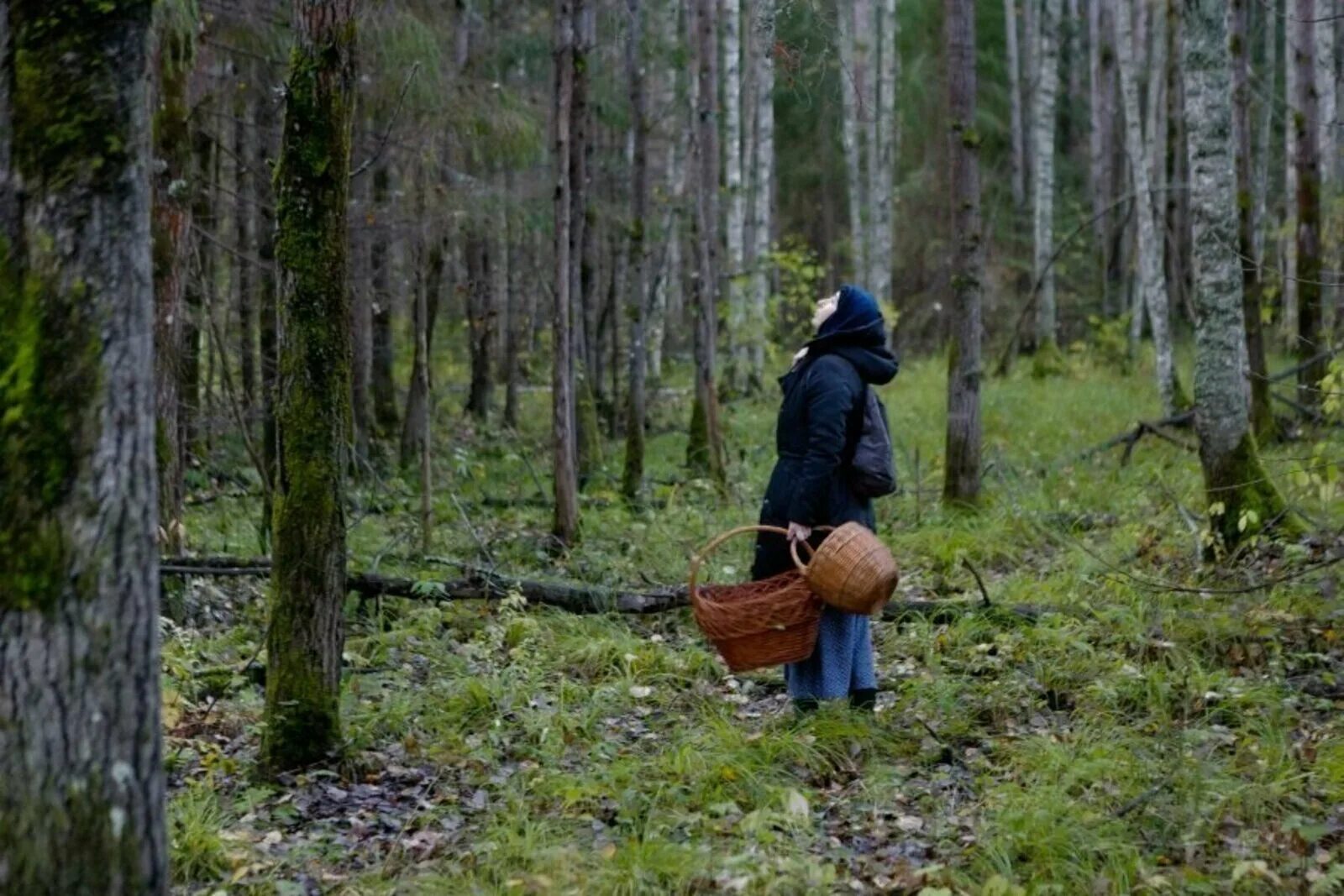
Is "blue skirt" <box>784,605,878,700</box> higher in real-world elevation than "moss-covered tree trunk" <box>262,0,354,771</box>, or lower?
lower

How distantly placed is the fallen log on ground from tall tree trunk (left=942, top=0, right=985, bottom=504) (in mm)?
3408

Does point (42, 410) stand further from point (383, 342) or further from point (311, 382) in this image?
point (383, 342)

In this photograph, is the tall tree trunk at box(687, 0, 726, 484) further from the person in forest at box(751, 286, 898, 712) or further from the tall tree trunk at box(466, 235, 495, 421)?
the person in forest at box(751, 286, 898, 712)

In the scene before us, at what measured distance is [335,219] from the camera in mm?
5820

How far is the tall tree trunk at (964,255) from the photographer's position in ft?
37.7

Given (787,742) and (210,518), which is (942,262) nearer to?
(210,518)

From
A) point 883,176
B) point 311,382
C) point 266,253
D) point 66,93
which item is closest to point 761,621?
point 311,382

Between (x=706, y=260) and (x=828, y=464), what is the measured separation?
9.17 meters

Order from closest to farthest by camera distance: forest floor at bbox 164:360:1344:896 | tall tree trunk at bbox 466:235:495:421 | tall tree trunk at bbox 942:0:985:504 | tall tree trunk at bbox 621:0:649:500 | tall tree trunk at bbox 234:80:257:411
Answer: forest floor at bbox 164:360:1344:896, tall tree trunk at bbox 942:0:985:504, tall tree trunk at bbox 234:80:257:411, tall tree trunk at bbox 621:0:649:500, tall tree trunk at bbox 466:235:495:421

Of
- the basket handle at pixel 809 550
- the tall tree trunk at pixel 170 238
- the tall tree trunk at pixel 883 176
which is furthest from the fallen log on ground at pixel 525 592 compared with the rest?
the tall tree trunk at pixel 883 176

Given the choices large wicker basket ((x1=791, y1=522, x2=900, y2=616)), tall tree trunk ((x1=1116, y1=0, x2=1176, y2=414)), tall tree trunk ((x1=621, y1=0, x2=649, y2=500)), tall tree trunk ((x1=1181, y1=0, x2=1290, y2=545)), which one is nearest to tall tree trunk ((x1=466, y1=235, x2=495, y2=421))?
tall tree trunk ((x1=621, y1=0, x2=649, y2=500))

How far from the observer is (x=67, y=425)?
357 cm

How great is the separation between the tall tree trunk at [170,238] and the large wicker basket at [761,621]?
433 centimetres

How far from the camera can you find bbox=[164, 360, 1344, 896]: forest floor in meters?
5.03
